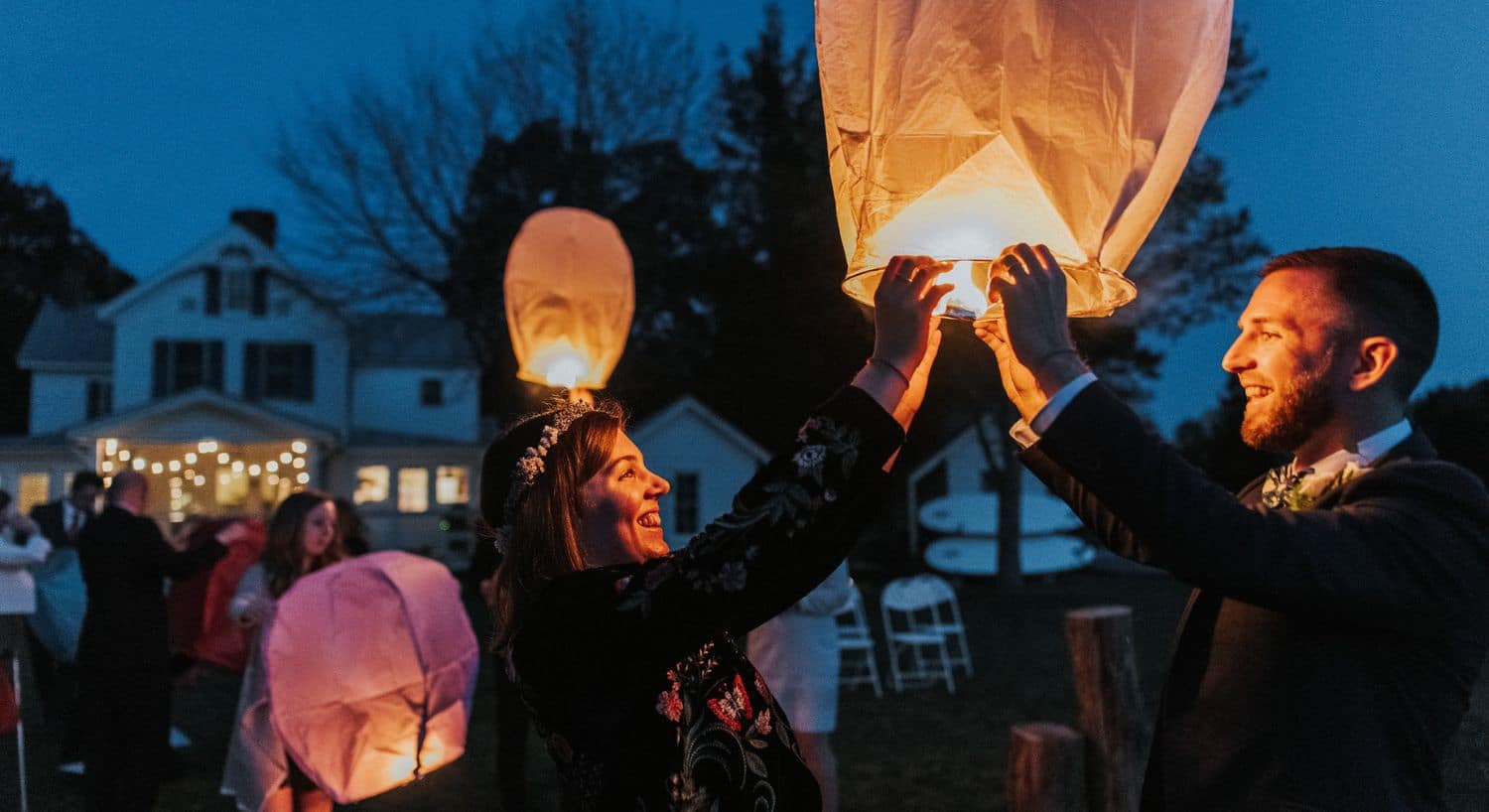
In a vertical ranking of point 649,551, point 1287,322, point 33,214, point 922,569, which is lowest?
point 922,569

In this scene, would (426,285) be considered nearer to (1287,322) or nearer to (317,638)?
(317,638)

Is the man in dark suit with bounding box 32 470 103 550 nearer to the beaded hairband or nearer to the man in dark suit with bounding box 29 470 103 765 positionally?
the man in dark suit with bounding box 29 470 103 765

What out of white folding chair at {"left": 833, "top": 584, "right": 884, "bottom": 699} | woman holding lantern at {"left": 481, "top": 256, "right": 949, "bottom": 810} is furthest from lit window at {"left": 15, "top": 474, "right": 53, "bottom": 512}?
woman holding lantern at {"left": 481, "top": 256, "right": 949, "bottom": 810}

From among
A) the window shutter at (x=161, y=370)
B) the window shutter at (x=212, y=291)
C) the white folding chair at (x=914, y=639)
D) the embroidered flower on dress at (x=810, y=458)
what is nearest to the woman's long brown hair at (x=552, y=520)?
the embroidered flower on dress at (x=810, y=458)

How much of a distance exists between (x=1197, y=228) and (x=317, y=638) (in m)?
23.2

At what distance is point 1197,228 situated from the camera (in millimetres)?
24141

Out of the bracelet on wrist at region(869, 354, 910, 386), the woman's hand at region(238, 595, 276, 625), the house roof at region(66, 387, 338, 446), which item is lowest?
the woman's hand at region(238, 595, 276, 625)

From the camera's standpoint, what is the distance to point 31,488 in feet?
106

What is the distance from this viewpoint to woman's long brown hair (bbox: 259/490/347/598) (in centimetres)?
541

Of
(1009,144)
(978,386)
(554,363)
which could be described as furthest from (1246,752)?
(978,386)

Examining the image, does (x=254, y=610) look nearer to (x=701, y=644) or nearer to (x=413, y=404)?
(x=701, y=644)

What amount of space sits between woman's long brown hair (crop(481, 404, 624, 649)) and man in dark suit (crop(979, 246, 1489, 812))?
2.70 ft

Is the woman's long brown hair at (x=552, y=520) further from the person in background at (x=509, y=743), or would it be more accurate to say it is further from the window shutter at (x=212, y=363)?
the window shutter at (x=212, y=363)

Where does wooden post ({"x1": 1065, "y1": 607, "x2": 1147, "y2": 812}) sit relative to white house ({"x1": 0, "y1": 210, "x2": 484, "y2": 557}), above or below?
below
